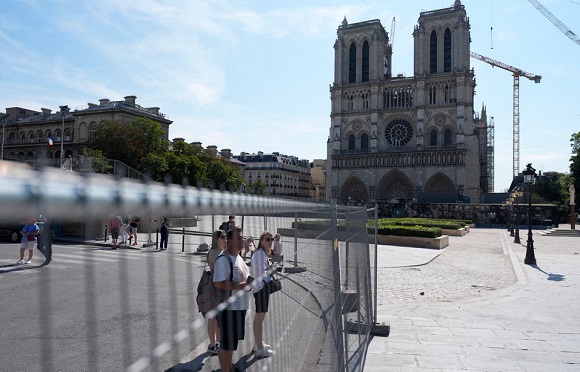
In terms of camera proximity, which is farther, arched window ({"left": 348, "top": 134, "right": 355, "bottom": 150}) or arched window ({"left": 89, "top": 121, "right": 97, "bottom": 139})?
arched window ({"left": 348, "top": 134, "right": 355, "bottom": 150})

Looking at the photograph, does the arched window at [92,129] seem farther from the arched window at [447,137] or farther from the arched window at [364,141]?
the arched window at [447,137]

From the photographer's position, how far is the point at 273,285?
2375mm

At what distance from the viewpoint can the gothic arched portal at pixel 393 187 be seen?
6428cm

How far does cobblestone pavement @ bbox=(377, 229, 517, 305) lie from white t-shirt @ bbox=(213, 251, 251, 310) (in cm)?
804

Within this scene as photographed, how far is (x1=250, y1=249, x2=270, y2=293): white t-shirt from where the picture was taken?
7.42ft

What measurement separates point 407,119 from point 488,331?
60481 millimetres

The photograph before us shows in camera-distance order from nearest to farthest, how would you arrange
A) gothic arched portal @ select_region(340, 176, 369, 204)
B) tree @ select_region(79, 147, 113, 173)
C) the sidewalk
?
tree @ select_region(79, 147, 113, 173) → the sidewalk → gothic arched portal @ select_region(340, 176, 369, 204)

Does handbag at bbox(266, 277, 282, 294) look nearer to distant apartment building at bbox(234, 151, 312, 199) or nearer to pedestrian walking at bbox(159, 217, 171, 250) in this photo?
pedestrian walking at bbox(159, 217, 171, 250)

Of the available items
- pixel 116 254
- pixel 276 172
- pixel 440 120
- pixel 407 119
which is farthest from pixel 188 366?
pixel 276 172

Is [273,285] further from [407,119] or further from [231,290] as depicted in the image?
[407,119]

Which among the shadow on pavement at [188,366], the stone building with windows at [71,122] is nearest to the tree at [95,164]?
the shadow on pavement at [188,366]

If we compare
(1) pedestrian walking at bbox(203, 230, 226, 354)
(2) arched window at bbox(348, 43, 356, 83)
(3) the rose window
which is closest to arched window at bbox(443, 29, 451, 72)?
(3) the rose window

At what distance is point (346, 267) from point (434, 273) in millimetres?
9977

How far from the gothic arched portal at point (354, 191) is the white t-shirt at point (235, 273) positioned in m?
64.5
